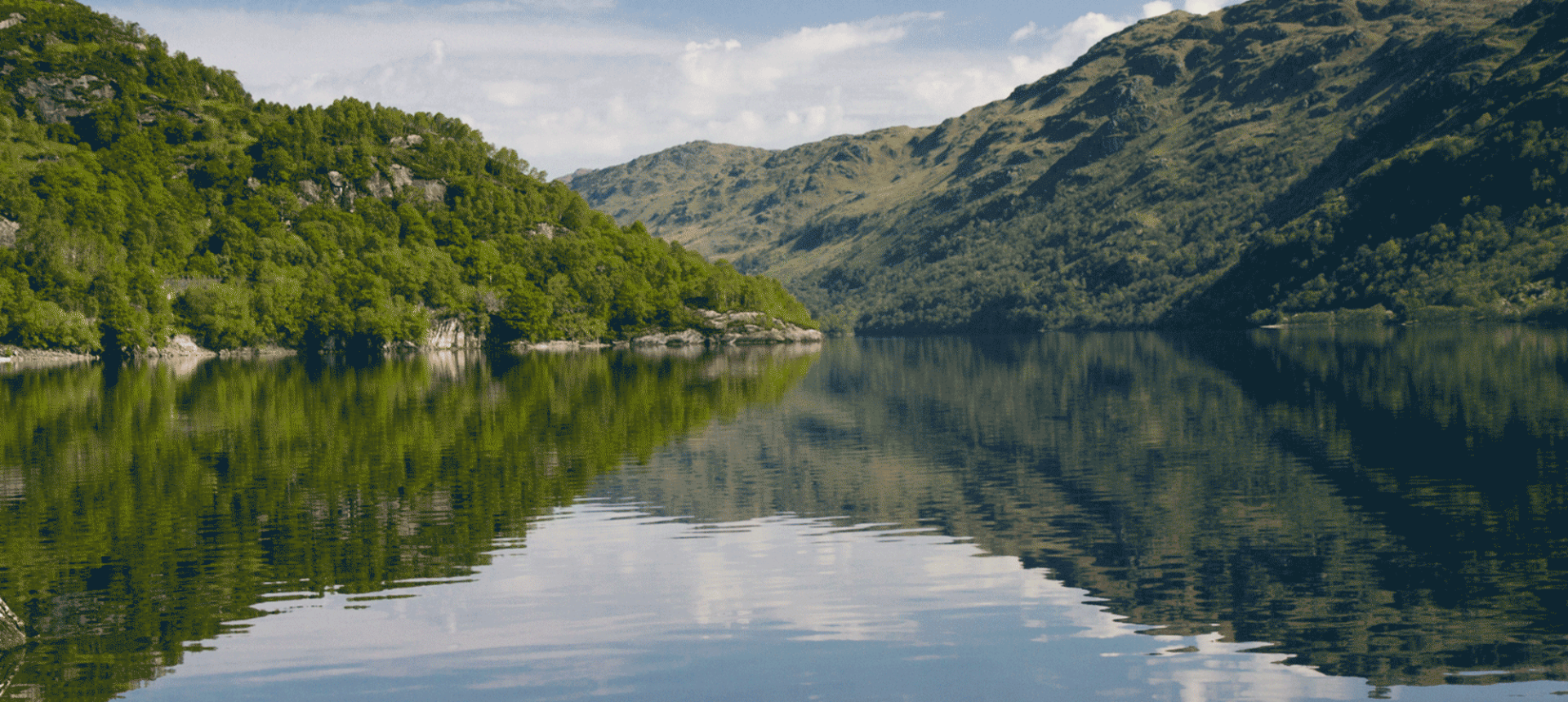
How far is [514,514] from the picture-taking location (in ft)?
119

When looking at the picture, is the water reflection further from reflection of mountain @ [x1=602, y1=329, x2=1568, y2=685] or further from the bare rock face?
the bare rock face

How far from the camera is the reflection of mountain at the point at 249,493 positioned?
2397 centimetres

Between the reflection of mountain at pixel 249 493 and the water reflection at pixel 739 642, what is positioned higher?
the reflection of mountain at pixel 249 493

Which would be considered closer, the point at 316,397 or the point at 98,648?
the point at 98,648

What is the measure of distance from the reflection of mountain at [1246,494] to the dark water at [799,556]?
169mm

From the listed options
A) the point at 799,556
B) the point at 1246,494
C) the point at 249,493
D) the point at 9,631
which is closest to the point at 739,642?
the point at 799,556

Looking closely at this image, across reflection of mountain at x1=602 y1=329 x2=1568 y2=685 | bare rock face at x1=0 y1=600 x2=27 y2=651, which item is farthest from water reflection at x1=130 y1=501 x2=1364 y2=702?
bare rock face at x1=0 y1=600 x2=27 y2=651

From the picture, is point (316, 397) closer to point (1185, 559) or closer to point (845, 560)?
point (845, 560)

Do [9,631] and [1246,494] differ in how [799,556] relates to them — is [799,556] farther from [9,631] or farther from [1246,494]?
[9,631]

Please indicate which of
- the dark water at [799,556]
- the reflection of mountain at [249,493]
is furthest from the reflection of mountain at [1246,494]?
the reflection of mountain at [249,493]

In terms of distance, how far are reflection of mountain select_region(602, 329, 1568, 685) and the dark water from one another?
0.56 feet

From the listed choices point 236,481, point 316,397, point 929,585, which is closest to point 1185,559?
point 929,585

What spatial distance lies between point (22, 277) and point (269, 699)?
649 feet

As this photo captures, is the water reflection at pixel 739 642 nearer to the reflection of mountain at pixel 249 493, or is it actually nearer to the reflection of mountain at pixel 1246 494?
the reflection of mountain at pixel 1246 494
